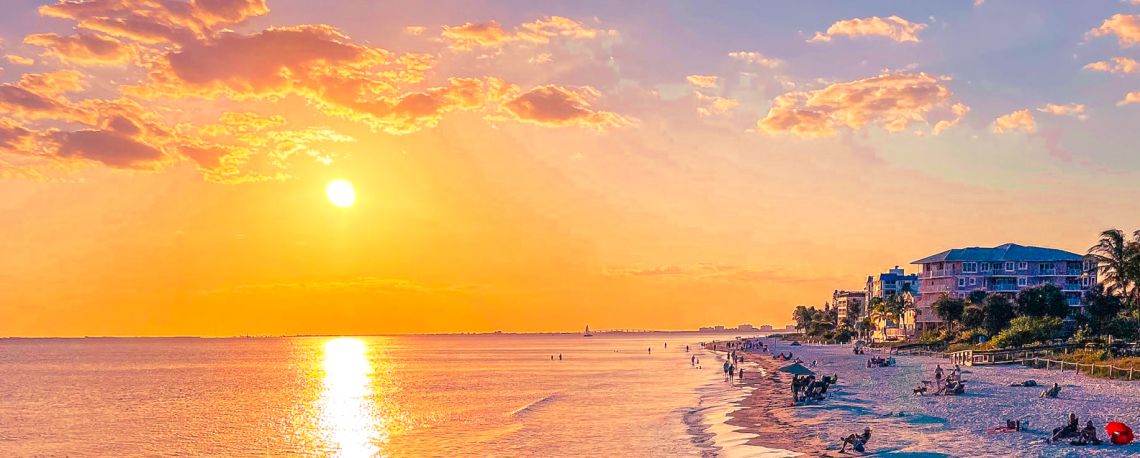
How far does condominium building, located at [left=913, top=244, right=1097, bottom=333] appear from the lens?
142 m

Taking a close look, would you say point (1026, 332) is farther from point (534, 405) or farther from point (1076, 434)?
point (1076, 434)

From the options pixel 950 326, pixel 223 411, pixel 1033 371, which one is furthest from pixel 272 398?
pixel 950 326

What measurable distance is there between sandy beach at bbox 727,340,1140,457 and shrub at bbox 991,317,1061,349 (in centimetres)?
2098

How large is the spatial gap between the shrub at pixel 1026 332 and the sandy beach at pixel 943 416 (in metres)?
21.0

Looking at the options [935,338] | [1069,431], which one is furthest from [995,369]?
[935,338]

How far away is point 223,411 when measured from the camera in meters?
66.7

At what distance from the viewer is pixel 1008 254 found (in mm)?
144750

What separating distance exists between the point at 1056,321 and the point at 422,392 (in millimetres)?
66117

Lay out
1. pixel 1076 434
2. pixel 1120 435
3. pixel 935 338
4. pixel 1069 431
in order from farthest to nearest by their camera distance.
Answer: pixel 935 338, pixel 1069 431, pixel 1076 434, pixel 1120 435

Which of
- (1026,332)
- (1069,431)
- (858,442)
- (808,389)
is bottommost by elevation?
(858,442)

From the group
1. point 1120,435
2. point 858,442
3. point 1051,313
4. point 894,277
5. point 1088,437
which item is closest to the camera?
point 1120,435

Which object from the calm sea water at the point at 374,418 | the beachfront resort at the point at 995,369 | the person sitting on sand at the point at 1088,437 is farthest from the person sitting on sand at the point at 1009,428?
the calm sea water at the point at 374,418

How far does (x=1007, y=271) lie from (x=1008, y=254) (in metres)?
2.93

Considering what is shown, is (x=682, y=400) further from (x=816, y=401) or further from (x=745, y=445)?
(x=745, y=445)
